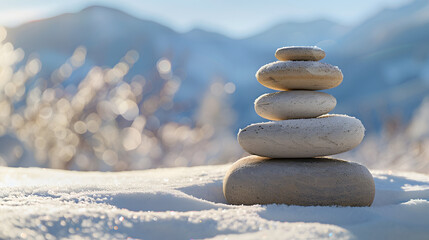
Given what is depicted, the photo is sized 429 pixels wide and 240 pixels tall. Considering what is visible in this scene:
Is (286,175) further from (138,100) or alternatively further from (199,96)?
(199,96)

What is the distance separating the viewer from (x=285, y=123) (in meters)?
2.85

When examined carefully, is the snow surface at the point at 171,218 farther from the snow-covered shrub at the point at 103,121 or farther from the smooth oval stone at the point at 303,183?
the snow-covered shrub at the point at 103,121

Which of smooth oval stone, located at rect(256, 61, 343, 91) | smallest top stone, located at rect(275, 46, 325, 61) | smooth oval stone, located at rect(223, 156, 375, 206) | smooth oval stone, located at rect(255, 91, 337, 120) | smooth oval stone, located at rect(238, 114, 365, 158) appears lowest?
smooth oval stone, located at rect(223, 156, 375, 206)

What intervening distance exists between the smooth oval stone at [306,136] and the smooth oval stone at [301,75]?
0.94 feet

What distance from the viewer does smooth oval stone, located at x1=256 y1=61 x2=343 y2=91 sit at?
2.94 metres

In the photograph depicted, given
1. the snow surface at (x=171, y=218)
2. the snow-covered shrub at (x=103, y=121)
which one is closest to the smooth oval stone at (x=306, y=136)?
the snow surface at (x=171, y=218)

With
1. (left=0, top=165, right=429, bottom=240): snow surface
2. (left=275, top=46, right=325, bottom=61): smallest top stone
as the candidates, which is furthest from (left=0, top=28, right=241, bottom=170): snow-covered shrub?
(left=0, top=165, right=429, bottom=240): snow surface

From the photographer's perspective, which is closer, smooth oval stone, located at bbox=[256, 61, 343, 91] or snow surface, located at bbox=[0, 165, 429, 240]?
snow surface, located at bbox=[0, 165, 429, 240]

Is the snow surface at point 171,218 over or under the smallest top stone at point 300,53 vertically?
under

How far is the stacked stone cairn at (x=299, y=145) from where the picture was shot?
2.67m

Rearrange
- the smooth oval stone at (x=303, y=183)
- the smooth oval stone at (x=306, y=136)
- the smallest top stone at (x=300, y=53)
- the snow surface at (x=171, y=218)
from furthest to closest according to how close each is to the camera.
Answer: the smallest top stone at (x=300, y=53), the smooth oval stone at (x=306, y=136), the smooth oval stone at (x=303, y=183), the snow surface at (x=171, y=218)

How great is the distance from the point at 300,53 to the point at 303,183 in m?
0.96

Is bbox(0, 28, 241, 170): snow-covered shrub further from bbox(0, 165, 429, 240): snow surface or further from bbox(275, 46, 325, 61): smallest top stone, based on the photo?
bbox(0, 165, 429, 240): snow surface

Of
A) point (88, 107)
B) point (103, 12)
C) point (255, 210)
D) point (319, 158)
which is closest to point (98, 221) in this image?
point (255, 210)
